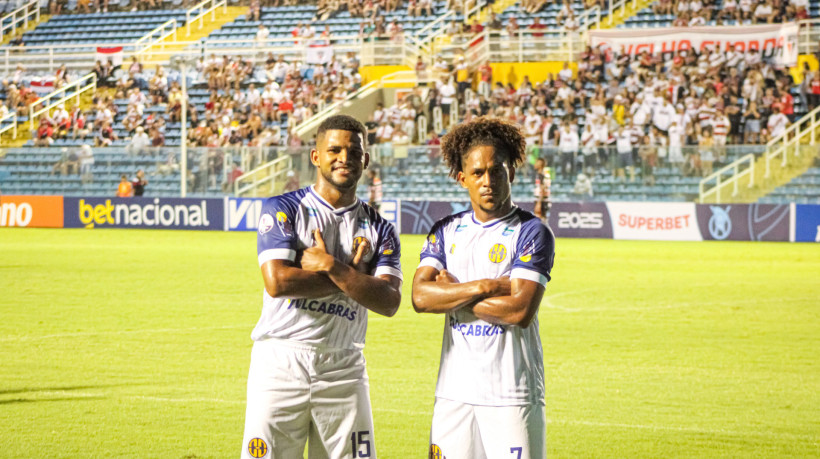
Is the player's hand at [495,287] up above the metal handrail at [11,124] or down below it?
below

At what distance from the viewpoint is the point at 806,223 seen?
2567 centimetres

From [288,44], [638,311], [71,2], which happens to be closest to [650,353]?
[638,311]

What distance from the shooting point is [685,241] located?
1049 inches

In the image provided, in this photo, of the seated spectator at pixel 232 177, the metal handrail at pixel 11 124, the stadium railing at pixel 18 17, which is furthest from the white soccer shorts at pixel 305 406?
the stadium railing at pixel 18 17

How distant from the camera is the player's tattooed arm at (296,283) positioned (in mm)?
4516

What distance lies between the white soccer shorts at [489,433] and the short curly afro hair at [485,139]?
1.00 m

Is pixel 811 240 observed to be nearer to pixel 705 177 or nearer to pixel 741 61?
pixel 705 177

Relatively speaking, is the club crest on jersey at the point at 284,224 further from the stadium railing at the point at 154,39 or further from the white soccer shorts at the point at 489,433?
the stadium railing at the point at 154,39

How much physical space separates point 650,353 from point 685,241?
1657 centimetres

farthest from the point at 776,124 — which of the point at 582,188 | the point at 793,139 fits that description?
the point at 582,188

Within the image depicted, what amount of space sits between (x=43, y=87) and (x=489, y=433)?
3951 cm

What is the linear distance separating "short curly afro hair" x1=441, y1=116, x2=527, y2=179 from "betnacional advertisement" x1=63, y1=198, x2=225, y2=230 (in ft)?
86.8

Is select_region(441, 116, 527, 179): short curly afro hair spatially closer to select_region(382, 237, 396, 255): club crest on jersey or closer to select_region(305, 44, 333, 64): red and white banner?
select_region(382, 237, 396, 255): club crest on jersey

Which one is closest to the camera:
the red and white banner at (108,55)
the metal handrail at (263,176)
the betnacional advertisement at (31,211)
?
the metal handrail at (263,176)
